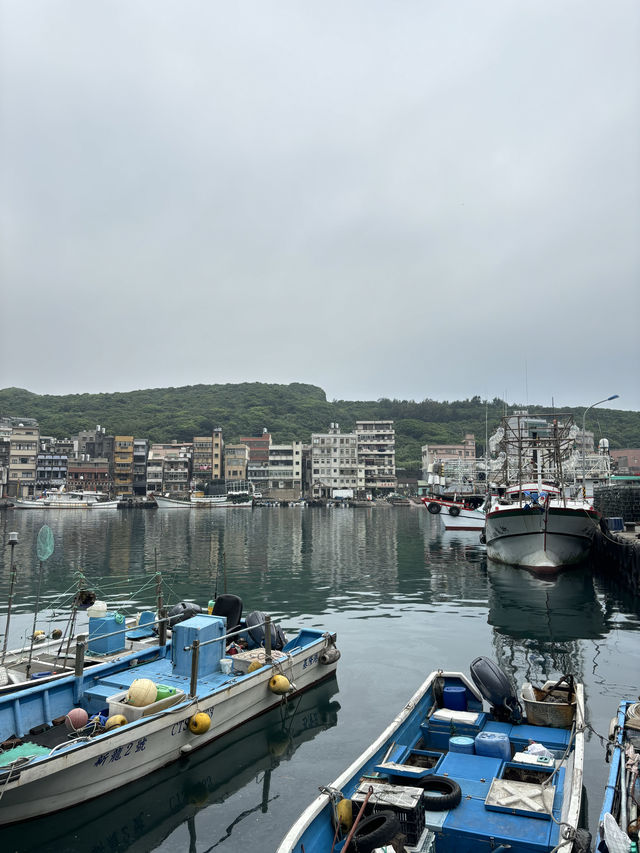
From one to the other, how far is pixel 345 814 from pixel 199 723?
4563 mm

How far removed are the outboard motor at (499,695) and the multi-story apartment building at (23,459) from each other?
129828mm

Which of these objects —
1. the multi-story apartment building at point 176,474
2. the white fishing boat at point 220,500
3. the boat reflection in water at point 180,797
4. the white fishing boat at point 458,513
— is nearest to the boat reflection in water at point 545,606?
the boat reflection in water at point 180,797

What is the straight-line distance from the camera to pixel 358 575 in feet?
108

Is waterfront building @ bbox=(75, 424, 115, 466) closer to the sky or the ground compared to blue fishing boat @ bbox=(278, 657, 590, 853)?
closer to the sky

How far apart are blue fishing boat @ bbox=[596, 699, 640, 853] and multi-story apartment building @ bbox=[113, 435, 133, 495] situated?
428 ft

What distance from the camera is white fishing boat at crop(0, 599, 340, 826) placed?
8578 millimetres

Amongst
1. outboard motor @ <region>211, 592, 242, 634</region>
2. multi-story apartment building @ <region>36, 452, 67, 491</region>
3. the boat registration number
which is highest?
multi-story apartment building @ <region>36, 452, 67, 491</region>

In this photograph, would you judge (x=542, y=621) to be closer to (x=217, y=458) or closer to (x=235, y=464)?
(x=235, y=464)

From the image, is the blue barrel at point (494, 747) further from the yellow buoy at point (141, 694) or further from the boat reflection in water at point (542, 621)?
the boat reflection in water at point (542, 621)

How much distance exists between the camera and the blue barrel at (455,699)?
1117 centimetres

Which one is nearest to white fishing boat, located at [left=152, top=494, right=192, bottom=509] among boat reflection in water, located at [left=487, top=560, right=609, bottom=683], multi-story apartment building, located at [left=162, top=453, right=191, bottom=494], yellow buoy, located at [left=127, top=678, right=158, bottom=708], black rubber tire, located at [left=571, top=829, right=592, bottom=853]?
multi-story apartment building, located at [left=162, top=453, right=191, bottom=494]

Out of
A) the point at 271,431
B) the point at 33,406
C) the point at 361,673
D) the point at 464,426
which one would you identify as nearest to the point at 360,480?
the point at 271,431

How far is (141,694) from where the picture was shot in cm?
1038

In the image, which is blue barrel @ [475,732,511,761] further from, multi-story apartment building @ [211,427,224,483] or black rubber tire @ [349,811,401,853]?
multi-story apartment building @ [211,427,224,483]
